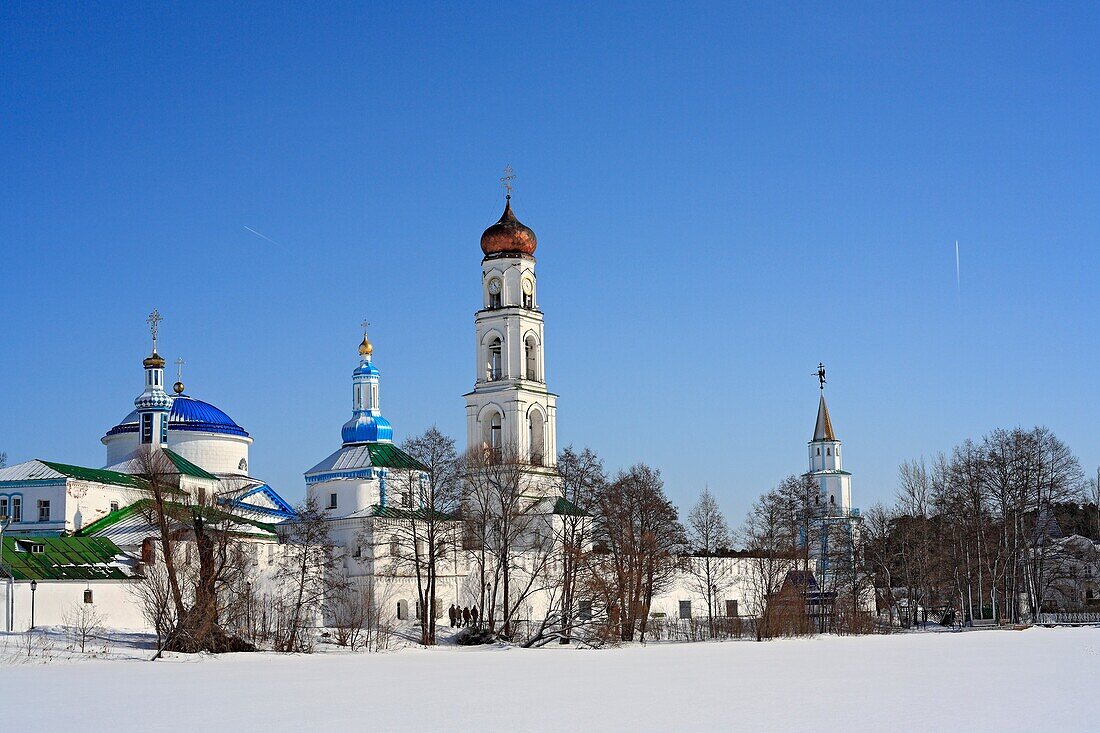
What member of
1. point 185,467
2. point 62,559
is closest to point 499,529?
point 62,559

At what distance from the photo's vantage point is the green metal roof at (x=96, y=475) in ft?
169

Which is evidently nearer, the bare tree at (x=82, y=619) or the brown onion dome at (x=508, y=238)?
the bare tree at (x=82, y=619)

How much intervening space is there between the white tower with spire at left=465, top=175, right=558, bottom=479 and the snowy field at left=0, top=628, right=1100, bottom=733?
25.2 metres

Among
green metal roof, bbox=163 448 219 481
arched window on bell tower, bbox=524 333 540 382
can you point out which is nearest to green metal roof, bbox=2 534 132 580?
green metal roof, bbox=163 448 219 481

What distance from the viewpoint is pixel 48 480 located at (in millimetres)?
51000

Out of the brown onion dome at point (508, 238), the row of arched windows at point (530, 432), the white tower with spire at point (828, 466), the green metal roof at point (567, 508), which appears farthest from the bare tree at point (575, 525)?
the white tower with spire at point (828, 466)

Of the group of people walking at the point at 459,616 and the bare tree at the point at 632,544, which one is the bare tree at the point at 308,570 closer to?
the group of people walking at the point at 459,616

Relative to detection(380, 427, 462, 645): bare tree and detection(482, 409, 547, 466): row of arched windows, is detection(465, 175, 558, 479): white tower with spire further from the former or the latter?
detection(380, 427, 462, 645): bare tree

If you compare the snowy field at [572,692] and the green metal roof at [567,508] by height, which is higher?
the green metal roof at [567,508]

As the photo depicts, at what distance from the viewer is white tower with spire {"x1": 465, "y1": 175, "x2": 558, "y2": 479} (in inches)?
2376

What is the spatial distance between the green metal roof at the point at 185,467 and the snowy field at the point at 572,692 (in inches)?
875

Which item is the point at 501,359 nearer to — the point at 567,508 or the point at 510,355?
the point at 510,355

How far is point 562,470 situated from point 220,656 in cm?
1868

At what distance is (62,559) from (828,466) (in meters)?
59.3
